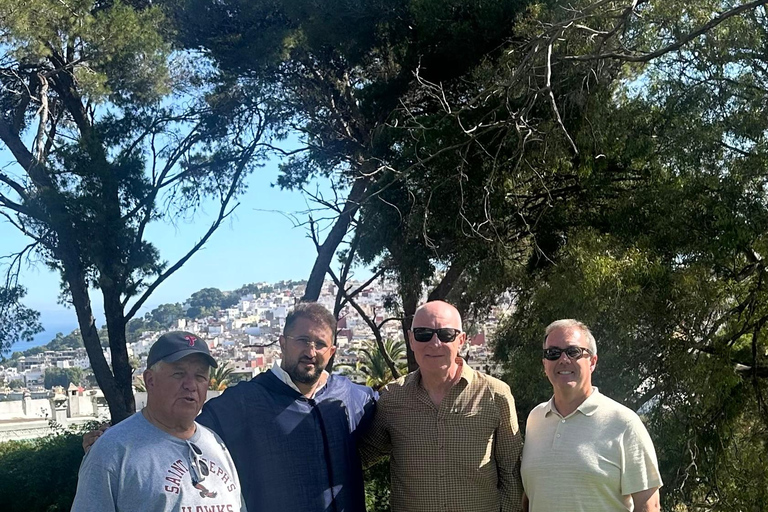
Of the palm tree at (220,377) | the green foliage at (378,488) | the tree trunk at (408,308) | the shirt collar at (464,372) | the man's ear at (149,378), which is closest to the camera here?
the man's ear at (149,378)

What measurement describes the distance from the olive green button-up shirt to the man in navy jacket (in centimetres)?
17

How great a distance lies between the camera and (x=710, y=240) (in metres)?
6.65

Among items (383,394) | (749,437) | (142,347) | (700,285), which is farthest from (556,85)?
(142,347)

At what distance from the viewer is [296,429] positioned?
2877 millimetres

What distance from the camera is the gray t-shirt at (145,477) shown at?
214 cm

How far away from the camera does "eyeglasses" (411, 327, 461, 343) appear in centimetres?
294

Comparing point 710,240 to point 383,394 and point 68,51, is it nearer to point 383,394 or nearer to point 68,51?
point 383,394

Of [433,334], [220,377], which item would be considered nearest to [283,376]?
[433,334]

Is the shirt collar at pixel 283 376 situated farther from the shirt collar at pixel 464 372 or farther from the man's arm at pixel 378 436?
the shirt collar at pixel 464 372

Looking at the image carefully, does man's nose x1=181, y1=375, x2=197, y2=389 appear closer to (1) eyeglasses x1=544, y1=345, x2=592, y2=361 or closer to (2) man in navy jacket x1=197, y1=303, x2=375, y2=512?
(2) man in navy jacket x1=197, y1=303, x2=375, y2=512

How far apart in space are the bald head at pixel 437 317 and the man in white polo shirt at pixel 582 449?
36cm

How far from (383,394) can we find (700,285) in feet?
14.1

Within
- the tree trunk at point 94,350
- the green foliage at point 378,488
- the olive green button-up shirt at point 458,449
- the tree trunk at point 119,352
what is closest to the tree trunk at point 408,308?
the green foliage at point 378,488

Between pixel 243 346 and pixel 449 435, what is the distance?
12.3 m
